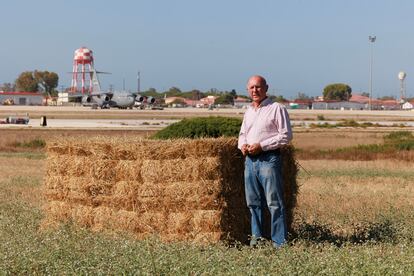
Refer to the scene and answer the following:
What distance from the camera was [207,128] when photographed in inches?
498

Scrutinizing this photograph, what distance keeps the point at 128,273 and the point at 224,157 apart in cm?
283

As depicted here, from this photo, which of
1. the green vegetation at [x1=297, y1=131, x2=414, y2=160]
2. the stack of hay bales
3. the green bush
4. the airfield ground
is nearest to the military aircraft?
the green vegetation at [x1=297, y1=131, x2=414, y2=160]

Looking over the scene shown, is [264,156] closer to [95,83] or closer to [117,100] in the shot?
[117,100]

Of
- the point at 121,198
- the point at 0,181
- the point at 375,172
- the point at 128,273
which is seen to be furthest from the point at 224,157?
the point at 375,172

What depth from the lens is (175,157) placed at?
402 inches

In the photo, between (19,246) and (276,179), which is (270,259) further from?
(19,246)

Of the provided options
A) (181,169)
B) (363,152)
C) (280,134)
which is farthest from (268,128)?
(363,152)

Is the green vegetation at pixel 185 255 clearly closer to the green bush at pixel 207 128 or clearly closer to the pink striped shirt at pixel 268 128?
the pink striped shirt at pixel 268 128

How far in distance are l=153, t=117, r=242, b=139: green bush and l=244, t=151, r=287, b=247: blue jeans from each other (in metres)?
2.05

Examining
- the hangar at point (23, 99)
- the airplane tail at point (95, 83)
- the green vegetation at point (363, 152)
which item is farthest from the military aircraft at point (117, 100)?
the green vegetation at point (363, 152)

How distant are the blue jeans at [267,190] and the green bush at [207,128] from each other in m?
2.05

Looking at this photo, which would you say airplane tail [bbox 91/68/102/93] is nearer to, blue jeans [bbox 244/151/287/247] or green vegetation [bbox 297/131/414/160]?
green vegetation [bbox 297/131/414/160]

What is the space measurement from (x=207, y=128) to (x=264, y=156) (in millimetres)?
2796

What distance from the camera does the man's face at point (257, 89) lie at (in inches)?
395
